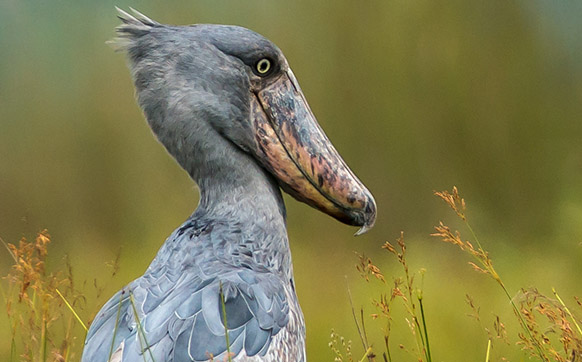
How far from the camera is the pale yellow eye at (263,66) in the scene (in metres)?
3.07

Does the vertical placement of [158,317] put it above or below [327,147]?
below

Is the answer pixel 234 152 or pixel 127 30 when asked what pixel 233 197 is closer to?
pixel 234 152

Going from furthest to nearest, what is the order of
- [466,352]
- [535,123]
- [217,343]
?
[535,123] < [466,352] < [217,343]

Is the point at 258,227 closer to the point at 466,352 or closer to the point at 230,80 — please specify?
the point at 230,80

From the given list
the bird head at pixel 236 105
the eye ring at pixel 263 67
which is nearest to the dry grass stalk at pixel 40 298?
the bird head at pixel 236 105

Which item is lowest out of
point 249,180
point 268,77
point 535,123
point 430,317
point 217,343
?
point 430,317

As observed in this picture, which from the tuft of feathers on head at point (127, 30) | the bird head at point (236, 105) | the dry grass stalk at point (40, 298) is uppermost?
the tuft of feathers on head at point (127, 30)

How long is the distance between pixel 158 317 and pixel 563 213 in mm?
4012

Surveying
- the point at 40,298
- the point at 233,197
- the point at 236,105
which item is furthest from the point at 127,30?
the point at 40,298

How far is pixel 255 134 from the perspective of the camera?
10.0 ft

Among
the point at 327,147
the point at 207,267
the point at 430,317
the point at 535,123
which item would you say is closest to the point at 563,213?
the point at 535,123

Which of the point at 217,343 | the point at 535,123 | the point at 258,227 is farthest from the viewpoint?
the point at 535,123

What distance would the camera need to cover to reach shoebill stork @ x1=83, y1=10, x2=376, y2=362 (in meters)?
2.77

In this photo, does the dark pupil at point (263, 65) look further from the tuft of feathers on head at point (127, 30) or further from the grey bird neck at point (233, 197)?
the tuft of feathers on head at point (127, 30)
